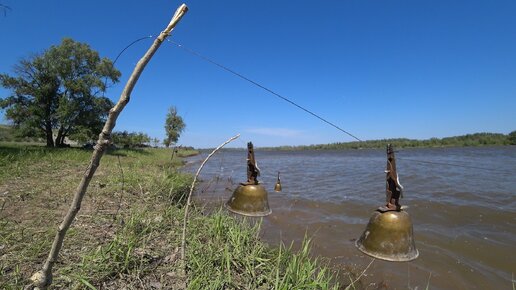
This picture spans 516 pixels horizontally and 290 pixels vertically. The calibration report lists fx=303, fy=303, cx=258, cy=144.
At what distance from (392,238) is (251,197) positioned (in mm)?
2004

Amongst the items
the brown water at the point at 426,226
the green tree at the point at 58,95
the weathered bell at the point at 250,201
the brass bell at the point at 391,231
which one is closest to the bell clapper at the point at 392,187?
the brass bell at the point at 391,231

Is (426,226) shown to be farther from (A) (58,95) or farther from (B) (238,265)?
(A) (58,95)

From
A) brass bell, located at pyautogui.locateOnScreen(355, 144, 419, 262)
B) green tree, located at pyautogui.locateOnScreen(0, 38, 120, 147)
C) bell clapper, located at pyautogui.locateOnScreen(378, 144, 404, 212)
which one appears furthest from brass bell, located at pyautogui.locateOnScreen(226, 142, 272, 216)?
green tree, located at pyautogui.locateOnScreen(0, 38, 120, 147)

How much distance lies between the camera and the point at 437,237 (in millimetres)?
7082

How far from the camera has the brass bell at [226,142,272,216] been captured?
442 centimetres

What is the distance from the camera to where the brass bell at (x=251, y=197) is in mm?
4418

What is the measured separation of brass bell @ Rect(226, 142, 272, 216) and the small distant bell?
1.70m

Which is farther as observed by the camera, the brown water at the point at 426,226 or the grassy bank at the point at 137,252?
the brown water at the point at 426,226

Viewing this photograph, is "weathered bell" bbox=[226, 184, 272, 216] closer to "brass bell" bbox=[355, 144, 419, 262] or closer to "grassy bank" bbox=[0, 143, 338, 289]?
"grassy bank" bbox=[0, 143, 338, 289]

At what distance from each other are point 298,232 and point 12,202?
19.2 ft

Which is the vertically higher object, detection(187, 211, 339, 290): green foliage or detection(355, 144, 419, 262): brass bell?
detection(355, 144, 419, 262): brass bell

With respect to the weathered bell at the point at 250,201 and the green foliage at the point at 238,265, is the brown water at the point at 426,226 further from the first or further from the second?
the green foliage at the point at 238,265

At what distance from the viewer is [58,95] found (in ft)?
92.7

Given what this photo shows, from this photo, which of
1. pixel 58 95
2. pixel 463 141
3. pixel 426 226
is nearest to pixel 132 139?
pixel 58 95
